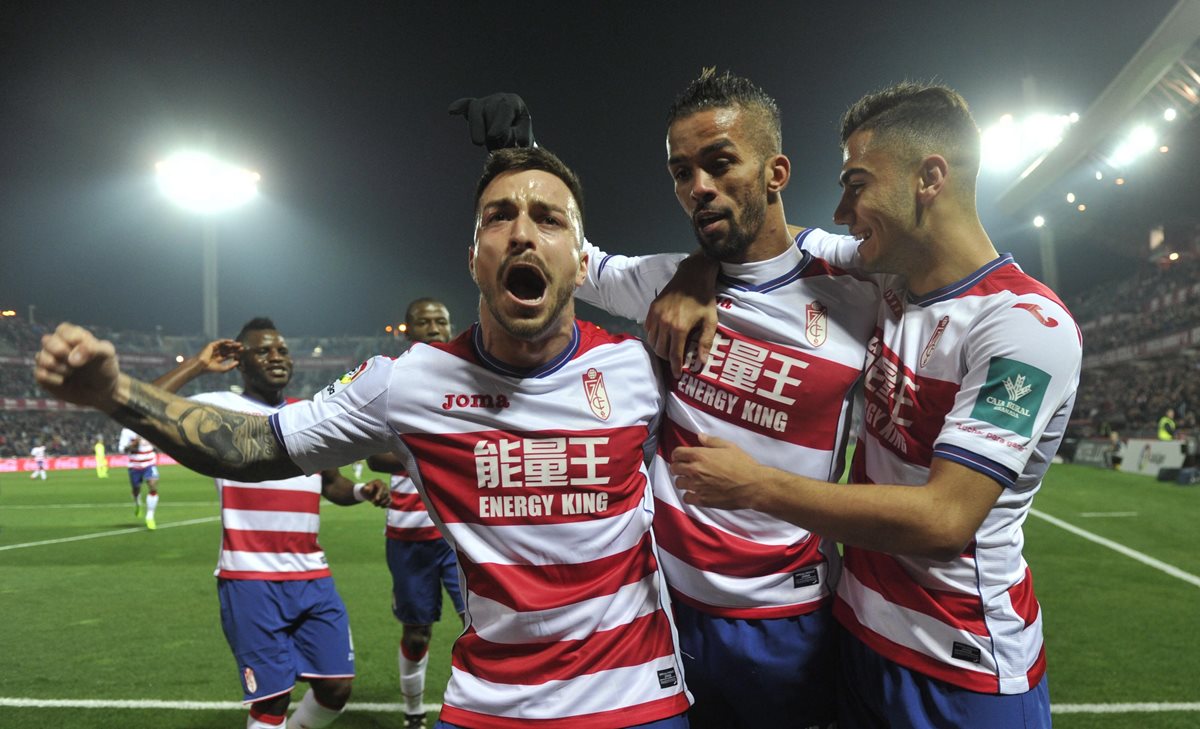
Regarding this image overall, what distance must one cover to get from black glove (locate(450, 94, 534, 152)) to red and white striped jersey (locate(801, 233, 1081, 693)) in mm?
1425

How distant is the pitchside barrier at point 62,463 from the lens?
33866 millimetres

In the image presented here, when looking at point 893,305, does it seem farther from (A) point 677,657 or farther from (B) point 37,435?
(B) point 37,435

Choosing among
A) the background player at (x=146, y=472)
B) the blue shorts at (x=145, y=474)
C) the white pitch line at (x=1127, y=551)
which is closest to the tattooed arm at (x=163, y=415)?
the white pitch line at (x=1127, y=551)

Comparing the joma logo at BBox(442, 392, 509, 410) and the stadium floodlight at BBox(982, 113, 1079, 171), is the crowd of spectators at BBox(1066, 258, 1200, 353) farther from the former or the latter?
the joma logo at BBox(442, 392, 509, 410)

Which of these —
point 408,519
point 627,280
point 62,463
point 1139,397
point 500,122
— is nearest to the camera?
point 500,122

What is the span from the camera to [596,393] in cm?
229

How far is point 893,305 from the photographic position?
94.5 inches

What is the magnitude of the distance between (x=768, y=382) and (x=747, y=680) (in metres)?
0.89

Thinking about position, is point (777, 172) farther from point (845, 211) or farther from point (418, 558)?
point (418, 558)

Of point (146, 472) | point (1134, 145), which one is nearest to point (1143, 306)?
point (1134, 145)

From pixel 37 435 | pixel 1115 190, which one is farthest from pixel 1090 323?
pixel 37 435

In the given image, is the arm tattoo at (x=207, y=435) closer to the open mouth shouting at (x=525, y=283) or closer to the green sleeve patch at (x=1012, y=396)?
the open mouth shouting at (x=525, y=283)

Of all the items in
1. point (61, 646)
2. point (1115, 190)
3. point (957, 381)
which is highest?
point (1115, 190)

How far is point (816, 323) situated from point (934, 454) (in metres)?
0.65
